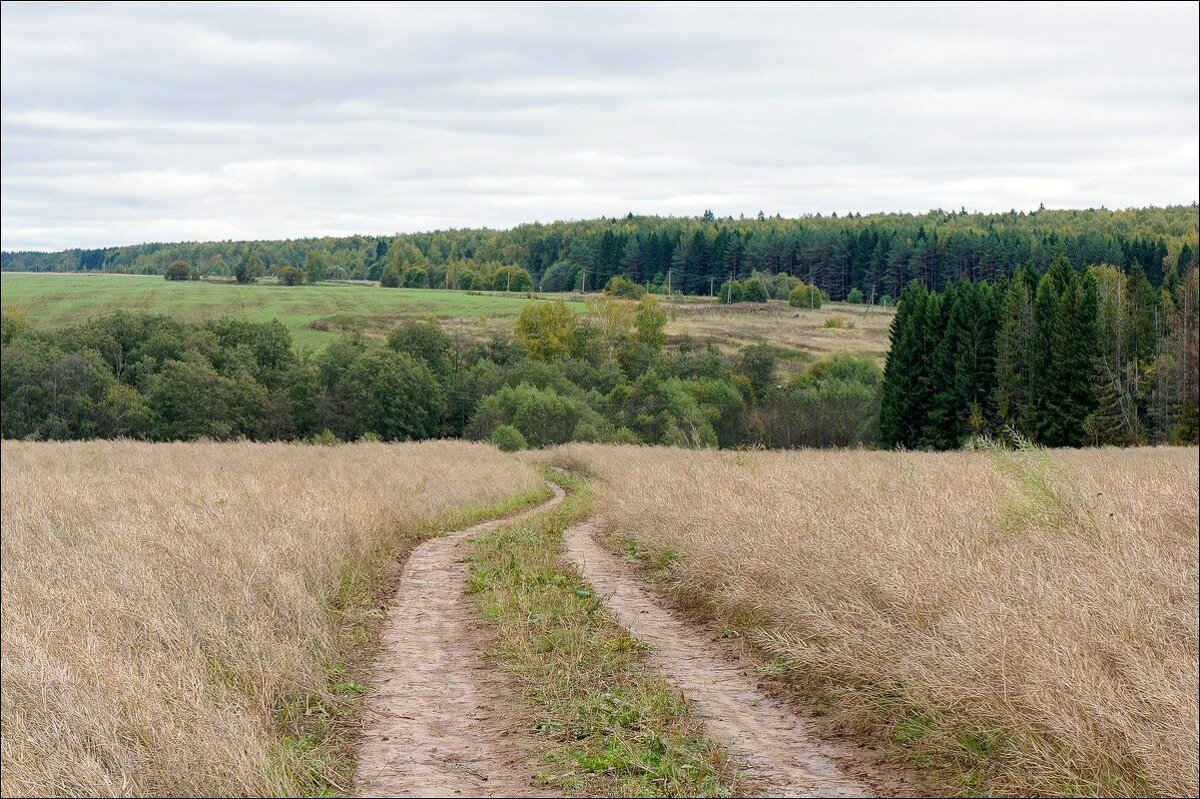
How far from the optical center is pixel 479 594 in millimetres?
11578

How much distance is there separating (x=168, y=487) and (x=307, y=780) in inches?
489

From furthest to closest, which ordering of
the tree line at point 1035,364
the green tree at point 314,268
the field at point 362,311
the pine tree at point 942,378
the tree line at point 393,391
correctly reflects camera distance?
the green tree at point 314,268 < the field at point 362,311 < the tree line at point 393,391 < the pine tree at point 942,378 < the tree line at point 1035,364

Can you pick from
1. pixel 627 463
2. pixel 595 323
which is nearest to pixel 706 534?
pixel 627 463

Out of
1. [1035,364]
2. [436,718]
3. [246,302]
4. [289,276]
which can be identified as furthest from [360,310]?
[436,718]

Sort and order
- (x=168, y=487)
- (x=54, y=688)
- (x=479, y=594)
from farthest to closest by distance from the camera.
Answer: (x=168, y=487) → (x=479, y=594) → (x=54, y=688)

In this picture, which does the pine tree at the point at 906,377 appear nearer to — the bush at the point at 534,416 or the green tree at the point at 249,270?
the bush at the point at 534,416

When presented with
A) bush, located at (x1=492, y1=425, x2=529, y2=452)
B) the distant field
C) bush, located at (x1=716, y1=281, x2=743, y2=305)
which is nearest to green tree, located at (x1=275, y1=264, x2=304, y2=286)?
the distant field

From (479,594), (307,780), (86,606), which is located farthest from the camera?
(479,594)

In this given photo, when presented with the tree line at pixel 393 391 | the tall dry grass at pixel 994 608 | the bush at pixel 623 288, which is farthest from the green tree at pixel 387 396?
the tall dry grass at pixel 994 608

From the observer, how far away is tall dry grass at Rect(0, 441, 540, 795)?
546cm

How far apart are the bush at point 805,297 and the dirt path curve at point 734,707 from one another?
78.0m

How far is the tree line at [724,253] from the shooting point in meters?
46.9

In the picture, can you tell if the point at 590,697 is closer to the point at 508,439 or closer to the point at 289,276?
the point at 508,439

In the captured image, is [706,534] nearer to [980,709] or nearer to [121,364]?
[980,709]
